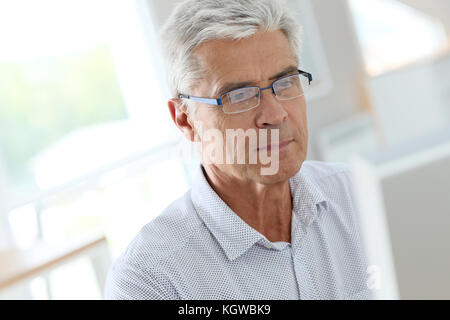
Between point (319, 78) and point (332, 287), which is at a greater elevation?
point (319, 78)

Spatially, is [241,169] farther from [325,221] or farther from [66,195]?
[66,195]

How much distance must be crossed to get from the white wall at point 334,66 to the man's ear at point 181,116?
0.52 metres

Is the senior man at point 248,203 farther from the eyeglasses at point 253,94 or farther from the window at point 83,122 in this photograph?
the window at point 83,122

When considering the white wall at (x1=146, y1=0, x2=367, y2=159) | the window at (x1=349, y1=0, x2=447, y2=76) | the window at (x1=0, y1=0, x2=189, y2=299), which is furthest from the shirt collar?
the window at (x1=349, y1=0, x2=447, y2=76)

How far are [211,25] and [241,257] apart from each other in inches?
8.6

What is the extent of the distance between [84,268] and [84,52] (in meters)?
0.86

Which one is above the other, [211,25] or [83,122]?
[211,25]

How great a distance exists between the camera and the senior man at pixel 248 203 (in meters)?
0.47

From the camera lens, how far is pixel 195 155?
65 cm

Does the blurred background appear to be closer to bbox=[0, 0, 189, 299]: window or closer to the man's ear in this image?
bbox=[0, 0, 189, 299]: window

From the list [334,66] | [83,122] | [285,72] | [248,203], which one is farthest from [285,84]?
[83,122]

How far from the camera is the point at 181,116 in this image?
58 centimetres

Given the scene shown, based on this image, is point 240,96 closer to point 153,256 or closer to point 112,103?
point 153,256
